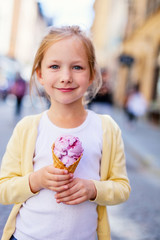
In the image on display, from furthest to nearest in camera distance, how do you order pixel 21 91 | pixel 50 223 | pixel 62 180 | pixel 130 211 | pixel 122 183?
1. pixel 21 91
2. pixel 130 211
3. pixel 122 183
4. pixel 50 223
5. pixel 62 180

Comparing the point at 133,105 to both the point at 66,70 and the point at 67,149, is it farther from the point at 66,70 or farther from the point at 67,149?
the point at 67,149

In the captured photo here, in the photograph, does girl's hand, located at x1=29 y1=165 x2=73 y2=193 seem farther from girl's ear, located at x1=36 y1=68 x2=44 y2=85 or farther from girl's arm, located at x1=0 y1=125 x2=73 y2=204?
girl's ear, located at x1=36 y1=68 x2=44 y2=85

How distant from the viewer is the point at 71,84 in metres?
1.45

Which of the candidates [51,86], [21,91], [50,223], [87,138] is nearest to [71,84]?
[51,86]

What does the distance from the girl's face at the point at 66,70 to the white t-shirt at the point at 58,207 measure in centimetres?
16

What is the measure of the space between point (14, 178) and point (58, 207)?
0.80 ft

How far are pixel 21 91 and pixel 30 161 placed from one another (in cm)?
1003

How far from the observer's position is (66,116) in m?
1.54

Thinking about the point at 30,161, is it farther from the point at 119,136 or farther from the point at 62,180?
the point at 119,136

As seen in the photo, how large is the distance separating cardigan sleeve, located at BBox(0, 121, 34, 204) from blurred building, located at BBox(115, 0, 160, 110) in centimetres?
1207

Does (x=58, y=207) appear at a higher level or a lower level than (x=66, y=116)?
lower

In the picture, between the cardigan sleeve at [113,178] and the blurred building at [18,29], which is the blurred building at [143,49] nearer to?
the cardigan sleeve at [113,178]

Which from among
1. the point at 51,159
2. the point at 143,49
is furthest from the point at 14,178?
the point at 143,49

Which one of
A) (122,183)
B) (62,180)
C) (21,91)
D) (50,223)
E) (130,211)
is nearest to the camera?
(62,180)
